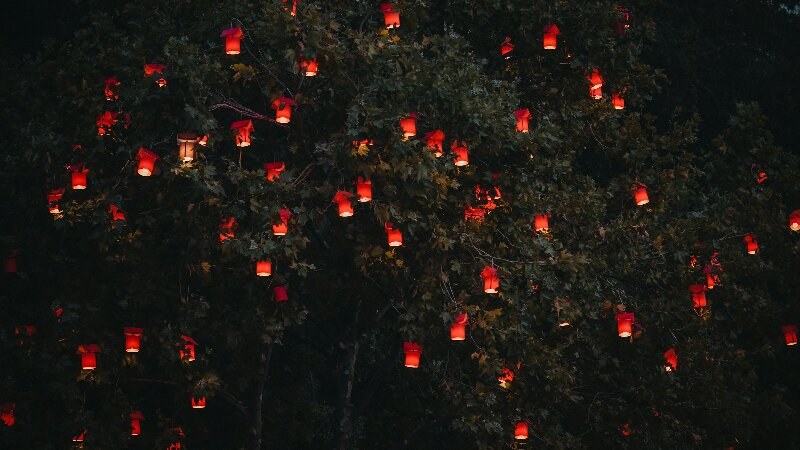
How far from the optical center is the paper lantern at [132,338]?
30.5 feet

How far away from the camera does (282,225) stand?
28.3 ft

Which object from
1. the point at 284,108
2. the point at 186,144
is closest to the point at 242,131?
the point at 284,108

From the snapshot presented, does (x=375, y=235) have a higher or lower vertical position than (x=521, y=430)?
higher

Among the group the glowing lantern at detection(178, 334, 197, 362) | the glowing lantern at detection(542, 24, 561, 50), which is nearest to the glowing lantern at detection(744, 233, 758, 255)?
the glowing lantern at detection(542, 24, 561, 50)

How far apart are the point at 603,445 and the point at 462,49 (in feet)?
12.9

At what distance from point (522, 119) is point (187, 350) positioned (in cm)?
328

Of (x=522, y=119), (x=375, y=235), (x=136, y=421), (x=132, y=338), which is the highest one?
(x=522, y=119)

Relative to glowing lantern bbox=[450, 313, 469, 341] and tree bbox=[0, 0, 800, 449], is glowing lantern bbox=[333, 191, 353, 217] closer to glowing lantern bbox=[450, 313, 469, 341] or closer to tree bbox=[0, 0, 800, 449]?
tree bbox=[0, 0, 800, 449]

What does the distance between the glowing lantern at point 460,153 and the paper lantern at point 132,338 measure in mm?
2817

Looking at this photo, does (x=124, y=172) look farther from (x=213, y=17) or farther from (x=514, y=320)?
(x=514, y=320)

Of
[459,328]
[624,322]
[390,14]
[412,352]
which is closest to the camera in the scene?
[459,328]

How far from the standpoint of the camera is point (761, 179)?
1246cm

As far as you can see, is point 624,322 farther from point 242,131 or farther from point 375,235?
point 242,131

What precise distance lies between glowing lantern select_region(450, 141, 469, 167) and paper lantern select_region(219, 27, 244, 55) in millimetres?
1804
